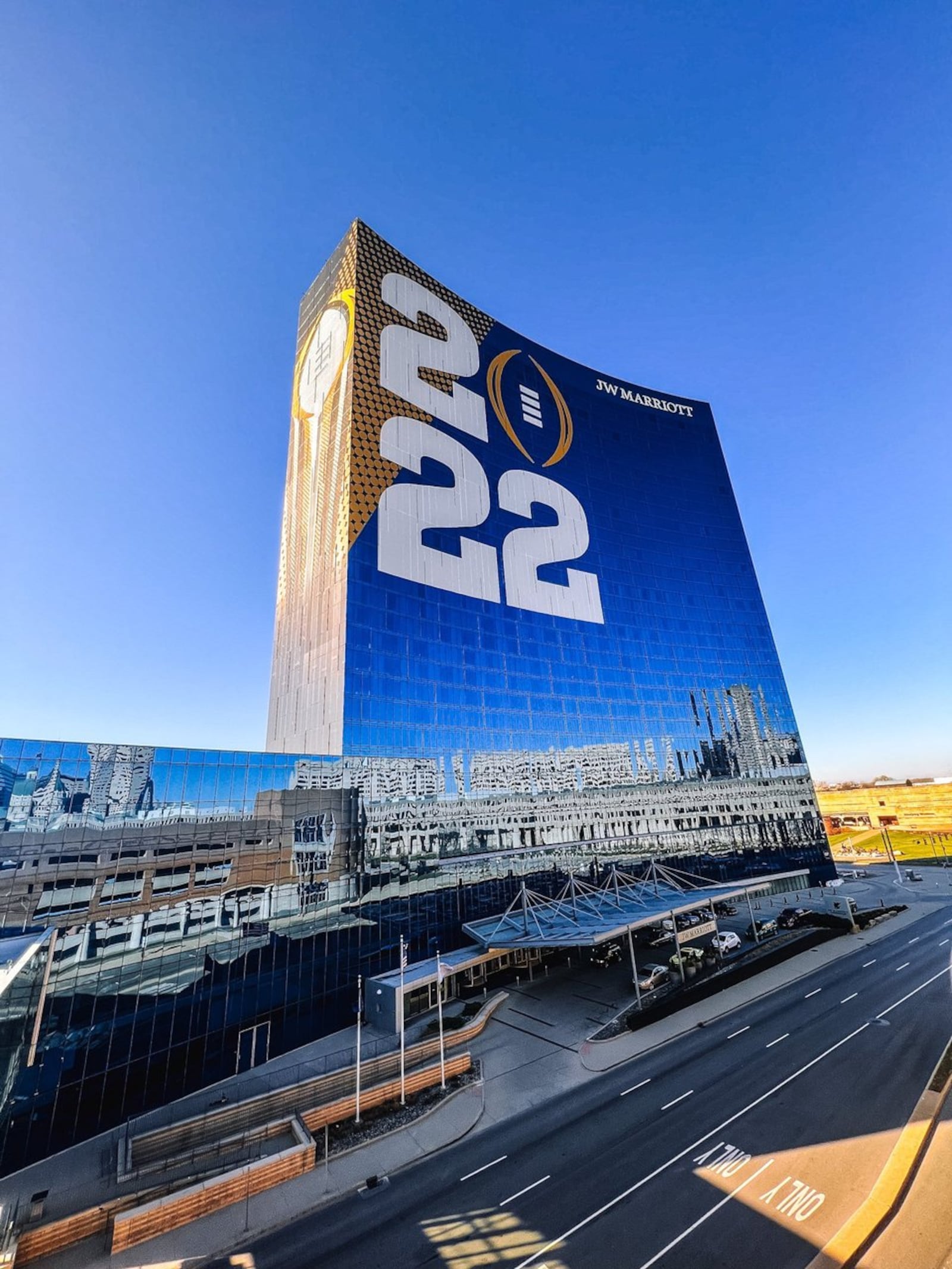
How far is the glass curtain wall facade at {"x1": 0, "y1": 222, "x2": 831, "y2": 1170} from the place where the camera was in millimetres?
23469

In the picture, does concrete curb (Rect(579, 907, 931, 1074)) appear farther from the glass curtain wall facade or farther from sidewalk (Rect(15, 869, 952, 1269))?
the glass curtain wall facade

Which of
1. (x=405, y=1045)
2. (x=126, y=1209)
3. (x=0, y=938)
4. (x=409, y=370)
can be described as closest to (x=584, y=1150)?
(x=405, y=1045)

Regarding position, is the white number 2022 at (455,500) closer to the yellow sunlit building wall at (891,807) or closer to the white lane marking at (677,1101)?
the white lane marking at (677,1101)

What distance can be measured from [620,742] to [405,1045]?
34.2 m

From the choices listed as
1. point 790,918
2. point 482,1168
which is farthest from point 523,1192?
point 790,918

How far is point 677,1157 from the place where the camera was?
742 inches

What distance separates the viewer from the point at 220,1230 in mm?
16891

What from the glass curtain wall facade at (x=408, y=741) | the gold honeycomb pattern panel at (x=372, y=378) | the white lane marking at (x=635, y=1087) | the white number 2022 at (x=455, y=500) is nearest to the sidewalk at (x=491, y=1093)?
the white lane marking at (x=635, y=1087)

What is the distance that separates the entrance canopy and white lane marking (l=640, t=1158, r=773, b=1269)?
38.4ft

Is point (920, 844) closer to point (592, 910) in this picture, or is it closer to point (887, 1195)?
point (592, 910)

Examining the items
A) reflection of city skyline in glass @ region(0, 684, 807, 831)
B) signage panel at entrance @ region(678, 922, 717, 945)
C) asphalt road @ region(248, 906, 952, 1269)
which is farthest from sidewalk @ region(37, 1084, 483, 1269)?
signage panel at entrance @ region(678, 922, 717, 945)

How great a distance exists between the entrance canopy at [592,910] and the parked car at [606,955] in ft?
5.97

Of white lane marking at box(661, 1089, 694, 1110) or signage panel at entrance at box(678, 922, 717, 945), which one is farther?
signage panel at entrance at box(678, 922, 717, 945)

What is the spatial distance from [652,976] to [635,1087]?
45.1ft
